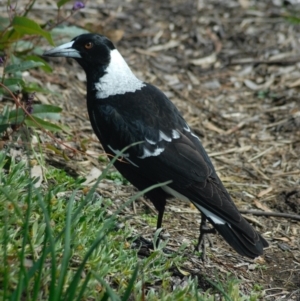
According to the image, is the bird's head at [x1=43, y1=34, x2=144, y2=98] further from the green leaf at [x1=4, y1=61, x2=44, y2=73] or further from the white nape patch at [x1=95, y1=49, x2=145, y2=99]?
the green leaf at [x1=4, y1=61, x2=44, y2=73]

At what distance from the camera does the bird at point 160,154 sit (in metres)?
3.28

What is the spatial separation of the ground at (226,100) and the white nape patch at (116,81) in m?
0.37

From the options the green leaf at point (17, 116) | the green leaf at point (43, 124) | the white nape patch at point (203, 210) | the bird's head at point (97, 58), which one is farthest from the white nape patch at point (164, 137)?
the green leaf at point (17, 116)

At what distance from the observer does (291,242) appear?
3.82m

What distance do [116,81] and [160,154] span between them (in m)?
0.66

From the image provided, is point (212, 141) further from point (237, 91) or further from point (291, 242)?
point (291, 242)

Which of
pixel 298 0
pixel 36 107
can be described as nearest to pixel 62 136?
pixel 36 107

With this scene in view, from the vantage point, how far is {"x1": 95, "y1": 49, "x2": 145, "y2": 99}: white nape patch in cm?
386

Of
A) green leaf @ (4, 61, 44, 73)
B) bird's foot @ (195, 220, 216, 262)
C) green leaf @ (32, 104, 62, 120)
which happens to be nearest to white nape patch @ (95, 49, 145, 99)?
green leaf @ (32, 104, 62, 120)

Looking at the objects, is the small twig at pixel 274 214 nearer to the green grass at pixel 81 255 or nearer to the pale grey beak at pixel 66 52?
the green grass at pixel 81 255

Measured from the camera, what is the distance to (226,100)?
17.9 feet

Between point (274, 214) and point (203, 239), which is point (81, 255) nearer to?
point (203, 239)

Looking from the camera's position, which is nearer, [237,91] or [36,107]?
[36,107]

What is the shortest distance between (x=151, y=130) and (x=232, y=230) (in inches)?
26.1
